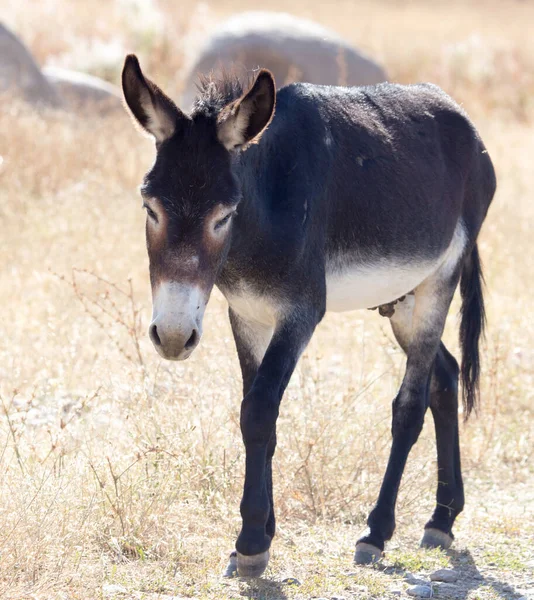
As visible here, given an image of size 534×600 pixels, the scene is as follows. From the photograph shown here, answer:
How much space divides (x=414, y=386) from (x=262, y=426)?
1204 mm

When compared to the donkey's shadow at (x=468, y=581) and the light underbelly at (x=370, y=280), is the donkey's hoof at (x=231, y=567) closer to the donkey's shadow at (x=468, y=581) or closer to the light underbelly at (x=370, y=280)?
the donkey's shadow at (x=468, y=581)

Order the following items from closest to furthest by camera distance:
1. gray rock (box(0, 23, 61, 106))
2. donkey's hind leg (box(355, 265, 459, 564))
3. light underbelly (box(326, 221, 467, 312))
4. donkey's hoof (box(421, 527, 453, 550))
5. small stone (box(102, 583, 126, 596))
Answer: small stone (box(102, 583, 126, 596))
light underbelly (box(326, 221, 467, 312))
donkey's hind leg (box(355, 265, 459, 564))
donkey's hoof (box(421, 527, 453, 550))
gray rock (box(0, 23, 61, 106))

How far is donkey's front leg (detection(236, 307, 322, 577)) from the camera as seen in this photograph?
3.85m

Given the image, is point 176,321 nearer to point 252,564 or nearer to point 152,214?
point 152,214

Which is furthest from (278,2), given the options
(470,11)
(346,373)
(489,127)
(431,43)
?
(346,373)

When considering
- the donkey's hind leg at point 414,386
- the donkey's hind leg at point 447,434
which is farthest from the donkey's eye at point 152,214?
the donkey's hind leg at point 447,434

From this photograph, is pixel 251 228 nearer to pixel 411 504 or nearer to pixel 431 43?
pixel 411 504

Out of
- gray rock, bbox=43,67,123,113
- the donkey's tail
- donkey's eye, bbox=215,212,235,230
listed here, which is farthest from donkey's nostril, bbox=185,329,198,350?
gray rock, bbox=43,67,123,113

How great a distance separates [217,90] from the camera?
3.93 meters

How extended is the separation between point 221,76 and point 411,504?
93.5 inches

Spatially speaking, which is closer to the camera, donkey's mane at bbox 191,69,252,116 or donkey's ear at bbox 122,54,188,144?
donkey's ear at bbox 122,54,188,144

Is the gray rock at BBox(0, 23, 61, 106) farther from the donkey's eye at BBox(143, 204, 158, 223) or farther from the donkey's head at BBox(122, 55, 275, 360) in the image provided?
the donkey's eye at BBox(143, 204, 158, 223)

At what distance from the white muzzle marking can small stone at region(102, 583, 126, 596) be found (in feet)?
3.22

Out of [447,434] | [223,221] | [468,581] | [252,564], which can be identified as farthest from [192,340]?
[447,434]
